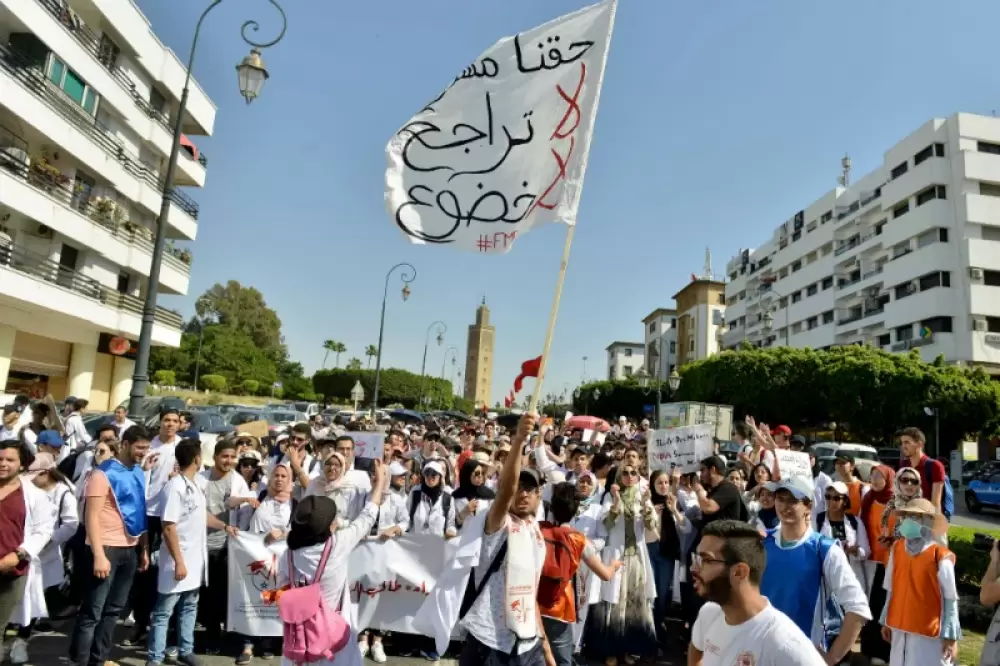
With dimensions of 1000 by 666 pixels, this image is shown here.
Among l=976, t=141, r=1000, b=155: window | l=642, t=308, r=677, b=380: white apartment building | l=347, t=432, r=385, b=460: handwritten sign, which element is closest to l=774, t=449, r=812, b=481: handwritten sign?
l=347, t=432, r=385, b=460: handwritten sign

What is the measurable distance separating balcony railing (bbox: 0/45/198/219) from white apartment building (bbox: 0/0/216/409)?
0.05 metres

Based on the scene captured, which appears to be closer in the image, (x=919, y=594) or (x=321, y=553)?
(x=321, y=553)

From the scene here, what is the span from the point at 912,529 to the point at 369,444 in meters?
6.77

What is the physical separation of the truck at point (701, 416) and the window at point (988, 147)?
25509 mm

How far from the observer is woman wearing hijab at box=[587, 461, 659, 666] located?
619 cm

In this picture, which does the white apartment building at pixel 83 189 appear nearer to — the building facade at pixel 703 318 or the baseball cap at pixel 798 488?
the baseball cap at pixel 798 488

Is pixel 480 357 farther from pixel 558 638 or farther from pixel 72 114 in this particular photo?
pixel 558 638

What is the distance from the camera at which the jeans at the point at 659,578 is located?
6.76m

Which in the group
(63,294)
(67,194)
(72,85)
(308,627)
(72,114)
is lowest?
(308,627)

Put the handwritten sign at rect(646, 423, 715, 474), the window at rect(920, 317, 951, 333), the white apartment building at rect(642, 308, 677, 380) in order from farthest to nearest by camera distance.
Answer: the white apartment building at rect(642, 308, 677, 380) → the window at rect(920, 317, 951, 333) → the handwritten sign at rect(646, 423, 715, 474)

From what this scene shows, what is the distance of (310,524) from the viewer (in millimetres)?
4035

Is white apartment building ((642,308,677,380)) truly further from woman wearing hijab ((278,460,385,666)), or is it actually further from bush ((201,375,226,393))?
woman wearing hijab ((278,460,385,666))

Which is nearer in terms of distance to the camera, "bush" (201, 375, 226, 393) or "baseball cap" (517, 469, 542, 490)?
"baseball cap" (517, 469, 542, 490)

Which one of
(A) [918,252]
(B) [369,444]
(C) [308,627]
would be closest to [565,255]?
(C) [308,627]
